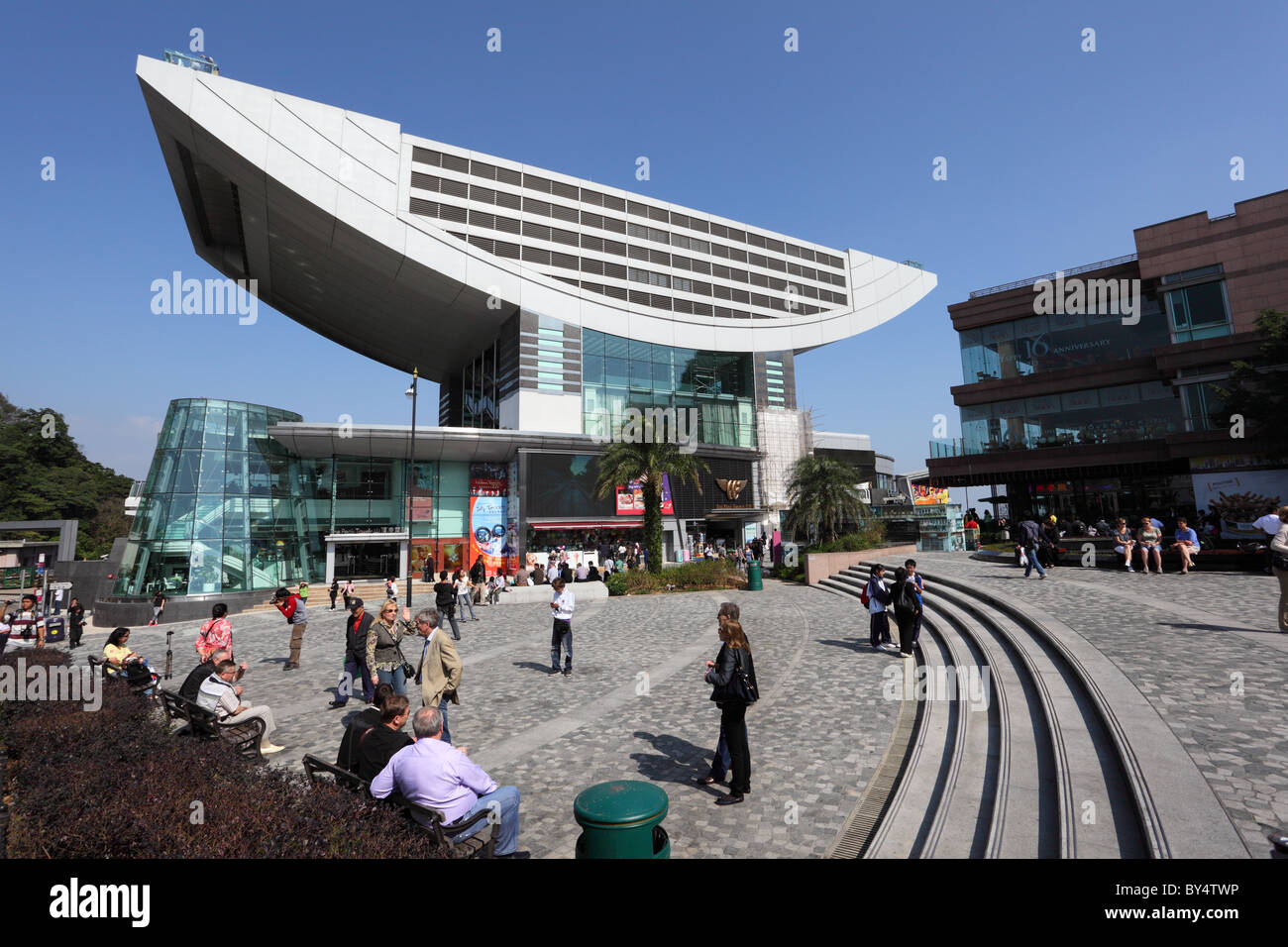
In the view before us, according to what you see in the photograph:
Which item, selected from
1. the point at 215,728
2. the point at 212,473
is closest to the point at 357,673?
the point at 215,728

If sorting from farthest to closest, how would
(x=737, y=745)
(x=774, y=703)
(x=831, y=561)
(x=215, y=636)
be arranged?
(x=831, y=561) → (x=215, y=636) → (x=774, y=703) → (x=737, y=745)

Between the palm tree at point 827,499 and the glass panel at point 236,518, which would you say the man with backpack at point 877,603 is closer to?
the palm tree at point 827,499

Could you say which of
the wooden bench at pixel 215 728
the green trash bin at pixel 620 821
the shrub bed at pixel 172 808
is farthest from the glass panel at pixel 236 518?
the green trash bin at pixel 620 821

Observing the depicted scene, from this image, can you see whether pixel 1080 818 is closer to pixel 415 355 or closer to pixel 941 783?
pixel 941 783

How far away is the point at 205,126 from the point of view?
31.4 meters

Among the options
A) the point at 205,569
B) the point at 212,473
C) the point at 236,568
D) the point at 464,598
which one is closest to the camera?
the point at 464,598

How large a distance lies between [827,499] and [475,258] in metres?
28.6

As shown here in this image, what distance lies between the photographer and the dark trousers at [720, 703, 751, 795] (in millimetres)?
5547

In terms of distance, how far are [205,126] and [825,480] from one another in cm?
3990

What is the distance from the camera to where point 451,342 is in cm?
4884

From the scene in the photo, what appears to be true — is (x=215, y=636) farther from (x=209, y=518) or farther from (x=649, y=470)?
(x=209, y=518)

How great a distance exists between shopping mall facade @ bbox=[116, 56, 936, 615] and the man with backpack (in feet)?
81.4

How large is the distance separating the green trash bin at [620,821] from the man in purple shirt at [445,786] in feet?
3.24

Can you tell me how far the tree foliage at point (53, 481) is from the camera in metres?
55.2
